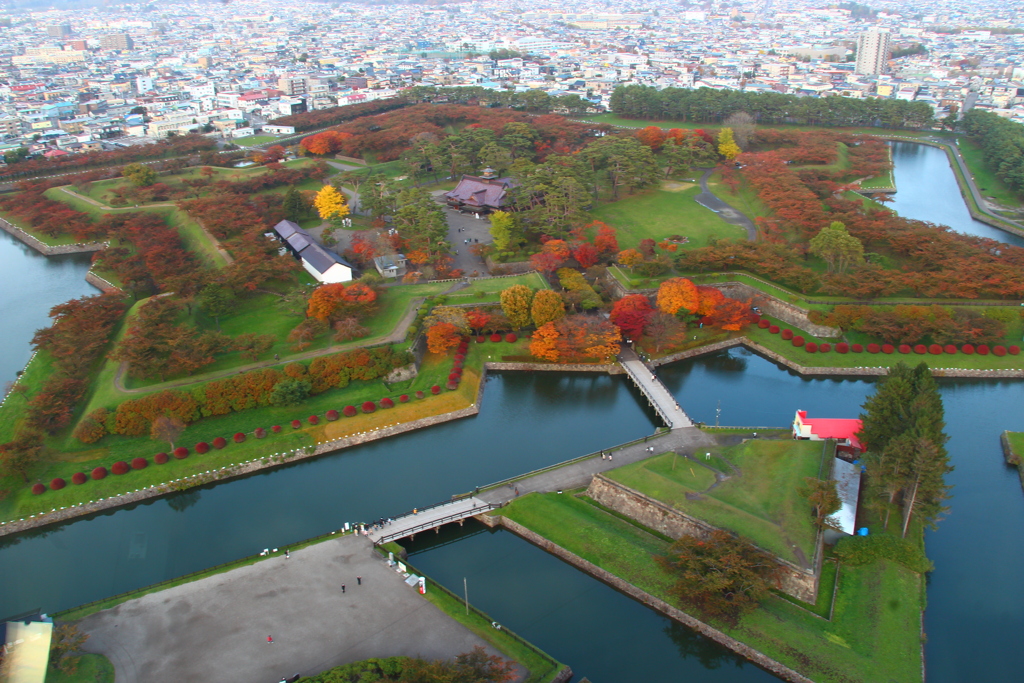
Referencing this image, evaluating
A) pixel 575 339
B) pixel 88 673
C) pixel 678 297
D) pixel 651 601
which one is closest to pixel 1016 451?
pixel 678 297

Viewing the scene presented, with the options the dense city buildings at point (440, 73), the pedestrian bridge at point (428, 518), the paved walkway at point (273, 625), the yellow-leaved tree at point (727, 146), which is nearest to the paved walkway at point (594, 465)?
the pedestrian bridge at point (428, 518)

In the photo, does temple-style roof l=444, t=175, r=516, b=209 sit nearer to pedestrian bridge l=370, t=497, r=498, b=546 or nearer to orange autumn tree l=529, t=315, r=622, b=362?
orange autumn tree l=529, t=315, r=622, b=362

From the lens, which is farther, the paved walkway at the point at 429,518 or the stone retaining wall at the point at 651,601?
the paved walkway at the point at 429,518

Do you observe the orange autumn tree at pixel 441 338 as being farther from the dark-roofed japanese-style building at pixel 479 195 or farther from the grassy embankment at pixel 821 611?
the dark-roofed japanese-style building at pixel 479 195

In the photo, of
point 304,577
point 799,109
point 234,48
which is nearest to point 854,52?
point 799,109

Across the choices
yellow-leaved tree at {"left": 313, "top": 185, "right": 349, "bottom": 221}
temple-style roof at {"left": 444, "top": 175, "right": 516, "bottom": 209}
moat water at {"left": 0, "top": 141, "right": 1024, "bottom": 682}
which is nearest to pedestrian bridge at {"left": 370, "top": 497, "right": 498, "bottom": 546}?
moat water at {"left": 0, "top": 141, "right": 1024, "bottom": 682}

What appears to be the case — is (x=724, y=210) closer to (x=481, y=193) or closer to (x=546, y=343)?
(x=481, y=193)

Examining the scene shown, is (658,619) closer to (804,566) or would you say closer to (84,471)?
(804,566)
